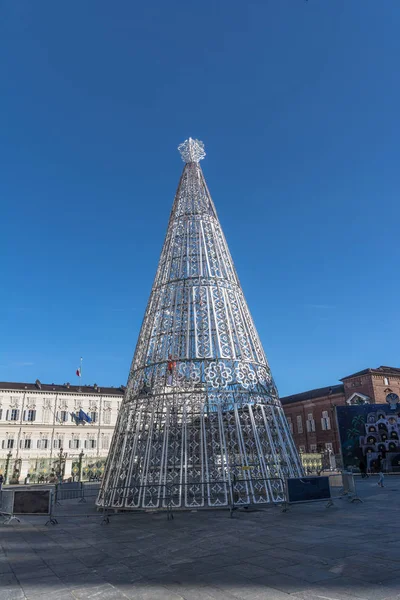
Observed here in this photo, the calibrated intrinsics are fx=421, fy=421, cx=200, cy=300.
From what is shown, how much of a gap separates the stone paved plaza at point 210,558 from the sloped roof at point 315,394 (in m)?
51.4

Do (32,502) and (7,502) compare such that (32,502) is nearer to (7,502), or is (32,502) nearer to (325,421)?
(7,502)

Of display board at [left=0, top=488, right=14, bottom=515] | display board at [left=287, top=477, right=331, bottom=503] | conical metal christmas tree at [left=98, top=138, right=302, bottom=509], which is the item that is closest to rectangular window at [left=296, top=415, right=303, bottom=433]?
conical metal christmas tree at [left=98, top=138, right=302, bottom=509]

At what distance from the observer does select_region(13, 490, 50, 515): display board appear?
1295cm

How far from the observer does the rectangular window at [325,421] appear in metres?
60.1

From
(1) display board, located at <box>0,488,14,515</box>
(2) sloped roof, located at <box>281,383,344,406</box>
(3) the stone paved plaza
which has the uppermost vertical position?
(2) sloped roof, located at <box>281,383,344,406</box>

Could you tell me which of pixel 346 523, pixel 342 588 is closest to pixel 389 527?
pixel 346 523

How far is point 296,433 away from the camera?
66.8m

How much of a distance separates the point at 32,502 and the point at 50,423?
51.0m

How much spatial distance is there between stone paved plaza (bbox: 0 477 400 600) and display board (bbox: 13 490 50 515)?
1079mm

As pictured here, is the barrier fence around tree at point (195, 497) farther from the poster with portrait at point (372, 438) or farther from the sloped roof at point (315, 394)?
the sloped roof at point (315, 394)

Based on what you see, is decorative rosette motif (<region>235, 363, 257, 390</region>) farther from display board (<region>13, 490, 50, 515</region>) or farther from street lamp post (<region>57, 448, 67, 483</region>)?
street lamp post (<region>57, 448, 67, 483</region>)

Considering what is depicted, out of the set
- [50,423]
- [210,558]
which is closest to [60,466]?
[50,423]

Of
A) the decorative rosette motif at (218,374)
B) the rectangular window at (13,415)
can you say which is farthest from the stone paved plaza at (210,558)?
the rectangular window at (13,415)

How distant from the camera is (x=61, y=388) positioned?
6656 centimetres
